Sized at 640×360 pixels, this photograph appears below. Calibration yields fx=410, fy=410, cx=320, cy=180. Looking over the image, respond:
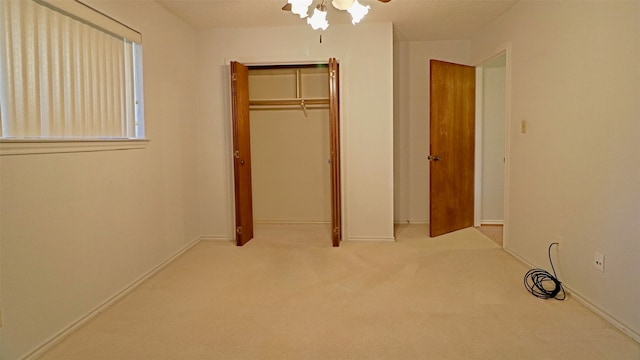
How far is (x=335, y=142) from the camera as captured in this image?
425 centimetres

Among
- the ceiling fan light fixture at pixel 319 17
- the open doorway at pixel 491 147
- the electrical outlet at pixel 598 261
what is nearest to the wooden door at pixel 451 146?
the open doorway at pixel 491 147

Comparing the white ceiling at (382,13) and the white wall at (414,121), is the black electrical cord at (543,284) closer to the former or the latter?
the white wall at (414,121)

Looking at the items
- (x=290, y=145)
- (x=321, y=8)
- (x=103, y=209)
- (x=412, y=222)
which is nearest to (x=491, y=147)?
(x=412, y=222)

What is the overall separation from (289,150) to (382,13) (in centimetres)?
211

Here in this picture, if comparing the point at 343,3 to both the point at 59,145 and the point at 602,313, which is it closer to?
the point at 59,145

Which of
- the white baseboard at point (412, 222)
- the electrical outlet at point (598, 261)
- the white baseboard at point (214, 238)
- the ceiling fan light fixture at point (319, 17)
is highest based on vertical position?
the ceiling fan light fixture at point (319, 17)

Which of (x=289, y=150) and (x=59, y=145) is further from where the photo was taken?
(x=289, y=150)

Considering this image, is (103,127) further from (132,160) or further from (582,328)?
A: (582,328)

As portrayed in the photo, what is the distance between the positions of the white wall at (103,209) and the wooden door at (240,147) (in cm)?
50

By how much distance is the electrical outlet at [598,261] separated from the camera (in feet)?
8.48

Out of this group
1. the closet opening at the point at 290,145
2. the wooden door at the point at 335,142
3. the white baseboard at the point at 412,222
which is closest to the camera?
the wooden door at the point at 335,142

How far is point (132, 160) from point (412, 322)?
237 centimetres

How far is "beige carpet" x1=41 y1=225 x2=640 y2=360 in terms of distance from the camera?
2201mm

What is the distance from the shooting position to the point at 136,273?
3.23 meters
